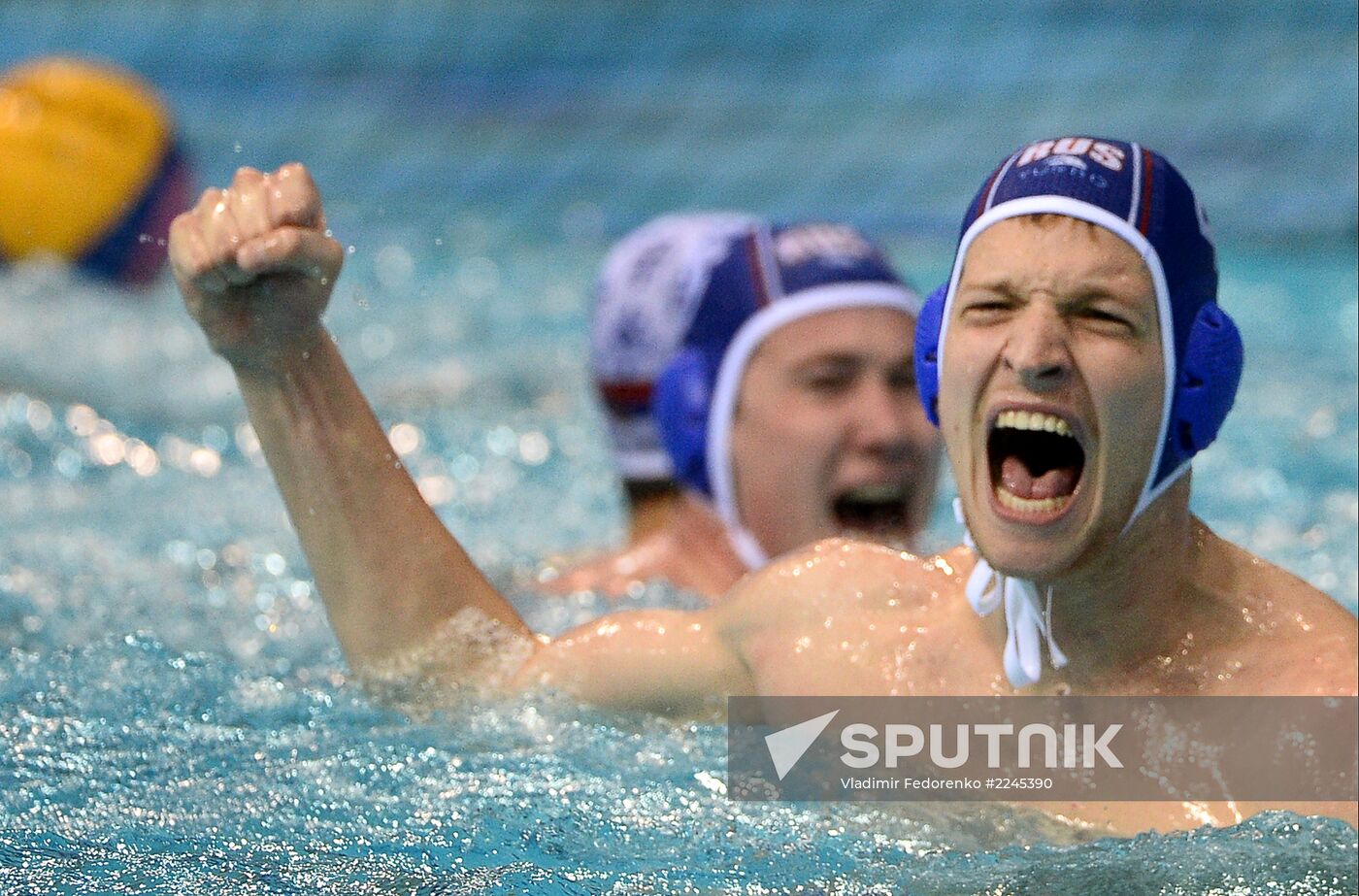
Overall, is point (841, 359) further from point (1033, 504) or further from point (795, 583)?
point (1033, 504)

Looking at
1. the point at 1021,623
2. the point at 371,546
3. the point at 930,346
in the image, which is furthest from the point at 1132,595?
the point at 371,546

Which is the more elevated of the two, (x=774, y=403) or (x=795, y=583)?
(x=774, y=403)

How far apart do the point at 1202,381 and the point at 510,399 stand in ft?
12.8

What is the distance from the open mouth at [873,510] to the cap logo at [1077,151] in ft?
5.07

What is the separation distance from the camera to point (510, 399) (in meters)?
5.88

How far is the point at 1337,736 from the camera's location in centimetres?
218

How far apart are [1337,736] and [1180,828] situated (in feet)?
0.72

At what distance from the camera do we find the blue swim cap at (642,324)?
14.0 feet

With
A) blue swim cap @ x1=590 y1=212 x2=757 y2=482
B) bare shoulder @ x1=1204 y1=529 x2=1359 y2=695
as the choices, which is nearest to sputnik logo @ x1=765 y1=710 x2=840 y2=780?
bare shoulder @ x1=1204 y1=529 x2=1359 y2=695

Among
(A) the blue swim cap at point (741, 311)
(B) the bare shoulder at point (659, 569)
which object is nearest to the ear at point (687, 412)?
(A) the blue swim cap at point (741, 311)

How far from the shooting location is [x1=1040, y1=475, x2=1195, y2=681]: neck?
87.4 inches

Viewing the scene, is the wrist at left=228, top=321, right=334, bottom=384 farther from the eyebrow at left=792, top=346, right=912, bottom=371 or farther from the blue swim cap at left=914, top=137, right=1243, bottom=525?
the eyebrow at left=792, top=346, right=912, bottom=371

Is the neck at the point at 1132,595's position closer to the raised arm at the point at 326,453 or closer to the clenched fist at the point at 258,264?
the raised arm at the point at 326,453

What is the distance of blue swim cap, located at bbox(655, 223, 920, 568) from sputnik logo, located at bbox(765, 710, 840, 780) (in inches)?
54.0
